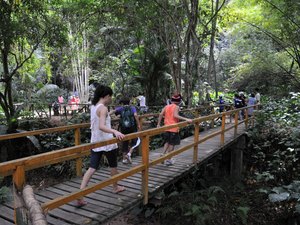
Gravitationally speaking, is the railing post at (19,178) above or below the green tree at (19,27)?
below

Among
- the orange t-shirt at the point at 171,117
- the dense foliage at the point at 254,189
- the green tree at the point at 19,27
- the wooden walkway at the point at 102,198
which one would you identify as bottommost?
the dense foliage at the point at 254,189

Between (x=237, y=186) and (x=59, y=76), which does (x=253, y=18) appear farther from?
(x=59, y=76)

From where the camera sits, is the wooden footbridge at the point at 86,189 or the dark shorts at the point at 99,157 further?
the dark shorts at the point at 99,157

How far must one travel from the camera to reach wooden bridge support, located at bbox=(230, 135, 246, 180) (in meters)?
9.77

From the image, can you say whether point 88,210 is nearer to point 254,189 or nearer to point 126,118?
point 126,118

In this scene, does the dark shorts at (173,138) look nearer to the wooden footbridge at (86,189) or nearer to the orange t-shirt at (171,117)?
the orange t-shirt at (171,117)

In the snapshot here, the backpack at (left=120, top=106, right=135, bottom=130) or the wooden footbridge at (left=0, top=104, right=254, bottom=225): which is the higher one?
the backpack at (left=120, top=106, right=135, bottom=130)

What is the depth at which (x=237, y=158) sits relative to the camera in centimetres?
983

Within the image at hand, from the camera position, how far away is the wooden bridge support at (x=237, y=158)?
977 cm

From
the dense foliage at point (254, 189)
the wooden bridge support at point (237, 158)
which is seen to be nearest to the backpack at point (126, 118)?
the dense foliage at point (254, 189)

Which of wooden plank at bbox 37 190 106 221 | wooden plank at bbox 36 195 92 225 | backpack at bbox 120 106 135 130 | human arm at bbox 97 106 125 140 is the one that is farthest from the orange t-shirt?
wooden plank at bbox 36 195 92 225

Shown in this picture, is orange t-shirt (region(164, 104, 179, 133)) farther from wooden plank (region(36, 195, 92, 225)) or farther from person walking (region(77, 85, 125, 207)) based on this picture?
wooden plank (region(36, 195, 92, 225))

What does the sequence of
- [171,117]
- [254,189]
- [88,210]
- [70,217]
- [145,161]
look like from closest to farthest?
[70,217]
[88,210]
[145,161]
[171,117]
[254,189]

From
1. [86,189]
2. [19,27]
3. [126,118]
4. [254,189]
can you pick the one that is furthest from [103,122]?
[254,189]
